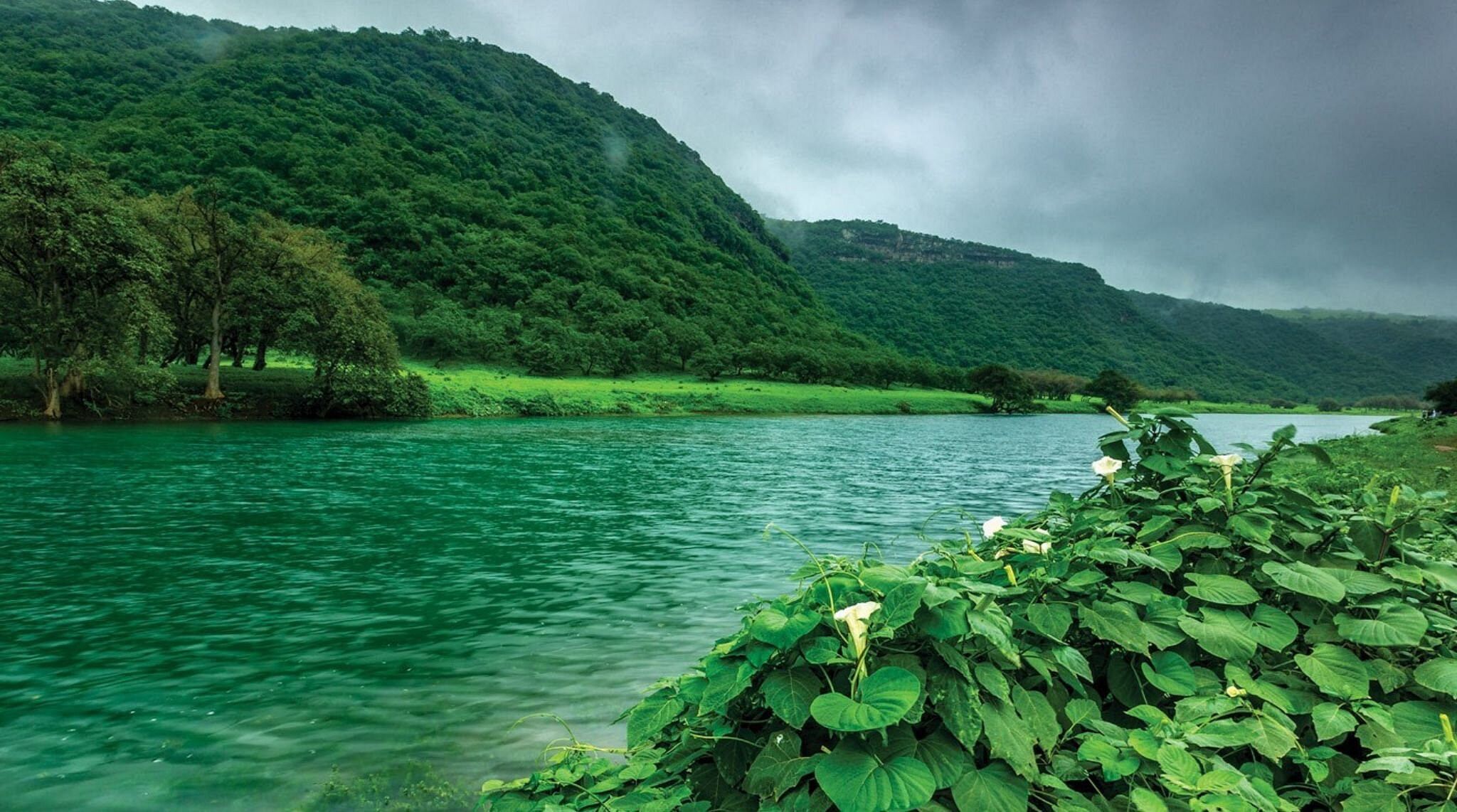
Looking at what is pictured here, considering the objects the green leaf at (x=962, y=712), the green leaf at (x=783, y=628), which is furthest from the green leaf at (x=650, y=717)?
the green leaf at (x=962, y=712)

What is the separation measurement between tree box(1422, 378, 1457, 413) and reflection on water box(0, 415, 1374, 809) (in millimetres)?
59772

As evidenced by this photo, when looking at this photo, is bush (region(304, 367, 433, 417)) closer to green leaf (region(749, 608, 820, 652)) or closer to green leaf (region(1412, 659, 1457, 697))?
green leaf (region(749, 608, 820, 652))

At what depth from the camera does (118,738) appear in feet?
18.4

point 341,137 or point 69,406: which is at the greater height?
point 341,137

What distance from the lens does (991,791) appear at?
7.72ft

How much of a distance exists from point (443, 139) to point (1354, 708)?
167m

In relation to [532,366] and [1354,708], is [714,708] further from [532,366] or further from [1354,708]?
[532,366]

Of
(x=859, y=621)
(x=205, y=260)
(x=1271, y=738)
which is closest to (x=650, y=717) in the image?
(x=859, y=621)

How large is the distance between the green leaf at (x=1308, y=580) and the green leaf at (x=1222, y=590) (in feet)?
0.44

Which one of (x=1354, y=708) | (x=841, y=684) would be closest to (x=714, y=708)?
(x=841, y=684)

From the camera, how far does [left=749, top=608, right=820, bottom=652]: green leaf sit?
249 cm

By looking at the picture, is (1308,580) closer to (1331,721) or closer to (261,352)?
(1331,721)

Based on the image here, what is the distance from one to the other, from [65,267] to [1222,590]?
51.3 meters

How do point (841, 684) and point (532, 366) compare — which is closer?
point (841, 684)
